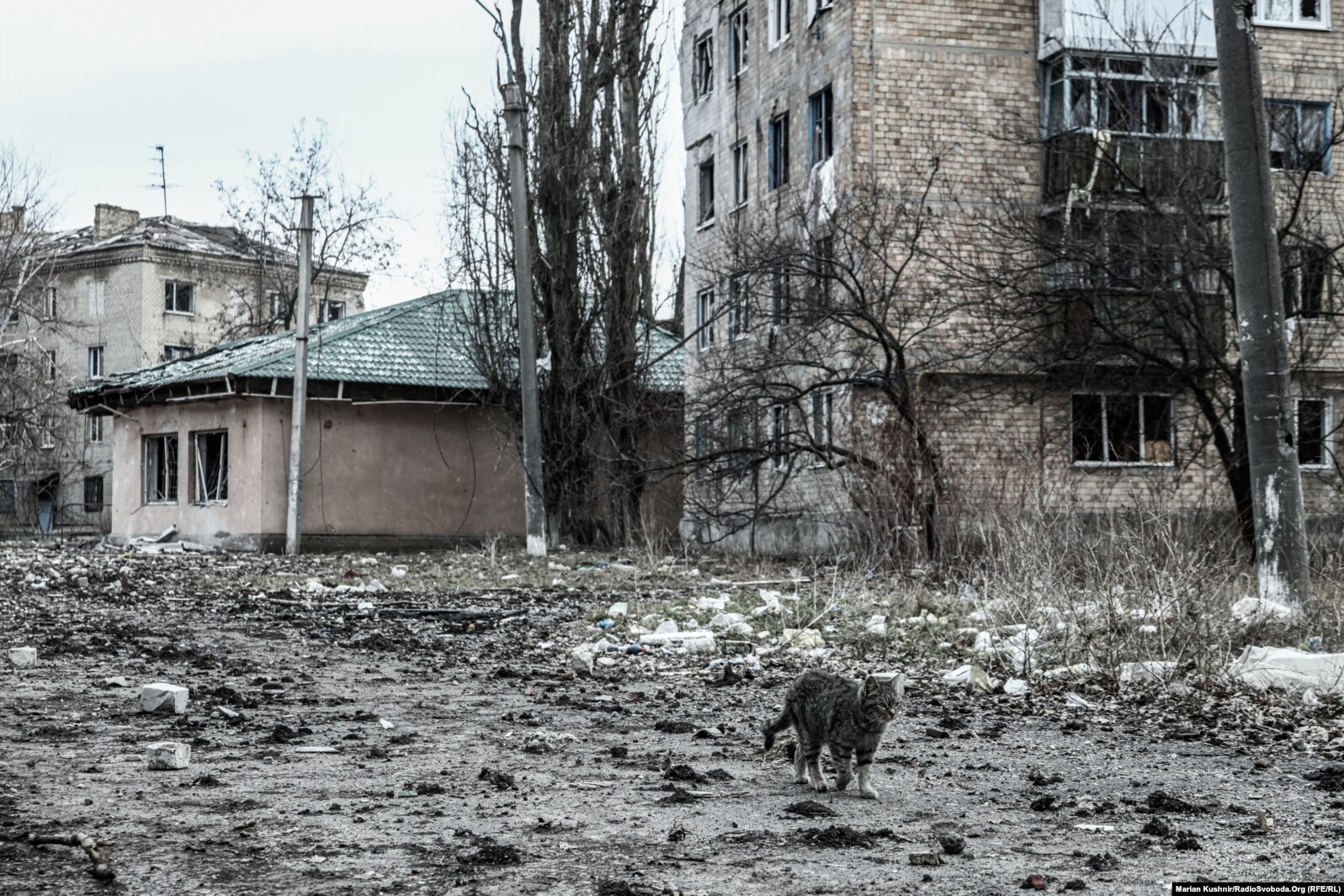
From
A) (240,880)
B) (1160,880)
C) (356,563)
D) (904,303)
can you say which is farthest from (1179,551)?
(356,563)

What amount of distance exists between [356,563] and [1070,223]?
1118 cm

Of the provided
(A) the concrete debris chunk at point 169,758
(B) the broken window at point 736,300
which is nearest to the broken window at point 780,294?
(B) the broken window at point 736,300

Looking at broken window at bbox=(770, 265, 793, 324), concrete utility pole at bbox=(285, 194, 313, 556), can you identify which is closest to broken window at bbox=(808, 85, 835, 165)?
broken window at bbox=(770, 265, 793, 324)

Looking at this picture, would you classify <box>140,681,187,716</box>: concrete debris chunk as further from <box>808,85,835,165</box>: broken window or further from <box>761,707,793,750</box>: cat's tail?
<box>808,85,835,165</box>: broken window

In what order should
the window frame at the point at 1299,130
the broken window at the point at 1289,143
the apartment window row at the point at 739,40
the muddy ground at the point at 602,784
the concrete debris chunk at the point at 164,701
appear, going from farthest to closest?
the apartment window row at the point at 739,40 → the window frame at the point at 1299,130 → the broken window at the point at 1289,143 → the concrete debris chunk at the point at 164,701 → the muddy ground at the point at 602,784

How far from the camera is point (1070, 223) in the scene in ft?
61.5

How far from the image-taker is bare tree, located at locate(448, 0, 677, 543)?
26.6m

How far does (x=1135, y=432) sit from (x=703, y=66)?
13.1 metres

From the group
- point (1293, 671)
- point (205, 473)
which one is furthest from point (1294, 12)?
point (205, 473)

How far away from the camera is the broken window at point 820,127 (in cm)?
2528

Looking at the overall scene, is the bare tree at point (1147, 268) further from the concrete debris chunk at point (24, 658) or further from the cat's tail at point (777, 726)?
the concrete debris chunk at point (24, 658)

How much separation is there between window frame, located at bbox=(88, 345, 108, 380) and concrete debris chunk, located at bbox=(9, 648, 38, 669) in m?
50.3

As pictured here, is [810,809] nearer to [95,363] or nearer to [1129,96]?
[1129,96]

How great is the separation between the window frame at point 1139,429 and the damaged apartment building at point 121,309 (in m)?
34.9
